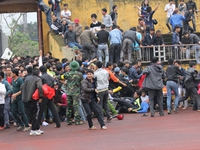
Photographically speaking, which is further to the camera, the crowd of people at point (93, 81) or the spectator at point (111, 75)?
the spectator at point (111, 75)

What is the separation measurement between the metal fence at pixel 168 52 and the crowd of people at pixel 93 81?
13.4 inches

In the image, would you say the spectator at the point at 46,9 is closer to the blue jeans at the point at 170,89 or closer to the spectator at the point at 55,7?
the spectator at the point at 55,7

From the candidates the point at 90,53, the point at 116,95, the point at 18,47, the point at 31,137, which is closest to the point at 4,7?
the point at 90,53

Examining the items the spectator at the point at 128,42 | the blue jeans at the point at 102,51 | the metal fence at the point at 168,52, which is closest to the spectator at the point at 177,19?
the metal fence at the point at 168,52

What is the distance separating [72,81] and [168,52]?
24.9 feet

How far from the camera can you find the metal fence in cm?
2180

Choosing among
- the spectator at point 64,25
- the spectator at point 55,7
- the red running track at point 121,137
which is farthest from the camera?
the spectator at point 55,7

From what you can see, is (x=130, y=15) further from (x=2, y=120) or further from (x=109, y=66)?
(x=2, y=120)

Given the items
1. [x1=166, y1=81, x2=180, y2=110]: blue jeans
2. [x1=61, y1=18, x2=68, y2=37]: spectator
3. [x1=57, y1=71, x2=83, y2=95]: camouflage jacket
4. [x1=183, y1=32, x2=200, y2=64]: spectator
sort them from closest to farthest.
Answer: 1. [x1=57, y1=71, x2=83, y2=95]: camouflage jacket
2. [x1=166, y1=81, x2=180, y2=110]: blue jeans
3. [x1=183, y1=32, x2=200, y2=64]: spectator
4. [x1=61, y1=18, x2=68, y2=37]: spectator

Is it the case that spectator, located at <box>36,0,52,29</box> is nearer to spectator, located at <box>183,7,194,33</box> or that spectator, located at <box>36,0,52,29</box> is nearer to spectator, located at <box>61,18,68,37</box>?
spectator, located at <box>61,18,68,37</box>

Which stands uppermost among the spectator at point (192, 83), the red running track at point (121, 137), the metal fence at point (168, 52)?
the metal fence at point (168, 52)

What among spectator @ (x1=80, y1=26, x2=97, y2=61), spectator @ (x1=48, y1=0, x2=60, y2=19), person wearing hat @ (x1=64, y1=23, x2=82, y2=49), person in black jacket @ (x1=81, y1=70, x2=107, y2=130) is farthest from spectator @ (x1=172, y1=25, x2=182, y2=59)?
person in black jacket @ (x1=81, y1=70, x2=107, y2=130)

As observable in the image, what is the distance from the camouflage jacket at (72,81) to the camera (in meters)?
15.4

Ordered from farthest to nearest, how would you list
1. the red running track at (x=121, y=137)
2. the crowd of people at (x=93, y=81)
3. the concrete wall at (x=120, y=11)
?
the concrete wall at (x=120, y=11)
the crowd of people at (x=93, y=81)
the red running track at (x=121, y=137)
